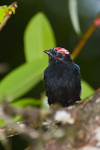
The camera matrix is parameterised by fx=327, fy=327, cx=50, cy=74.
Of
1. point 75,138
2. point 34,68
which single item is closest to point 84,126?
point 75,138

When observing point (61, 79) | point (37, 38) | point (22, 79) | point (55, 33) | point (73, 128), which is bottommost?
point (73, 128)

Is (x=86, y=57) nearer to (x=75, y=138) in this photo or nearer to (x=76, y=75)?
(x=76, y=75)

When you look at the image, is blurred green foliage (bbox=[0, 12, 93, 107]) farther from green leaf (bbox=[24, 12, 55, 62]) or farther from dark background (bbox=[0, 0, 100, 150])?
dark background (bbox=[0, 0, 100, 150])

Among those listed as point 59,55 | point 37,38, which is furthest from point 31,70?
point 59,55

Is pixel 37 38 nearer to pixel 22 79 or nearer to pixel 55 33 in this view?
pixel 22 79

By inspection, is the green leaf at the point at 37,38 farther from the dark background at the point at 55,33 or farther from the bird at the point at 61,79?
the dark background at the point at 55,33

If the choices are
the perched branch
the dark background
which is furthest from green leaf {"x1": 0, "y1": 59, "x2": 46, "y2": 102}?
the dark background
